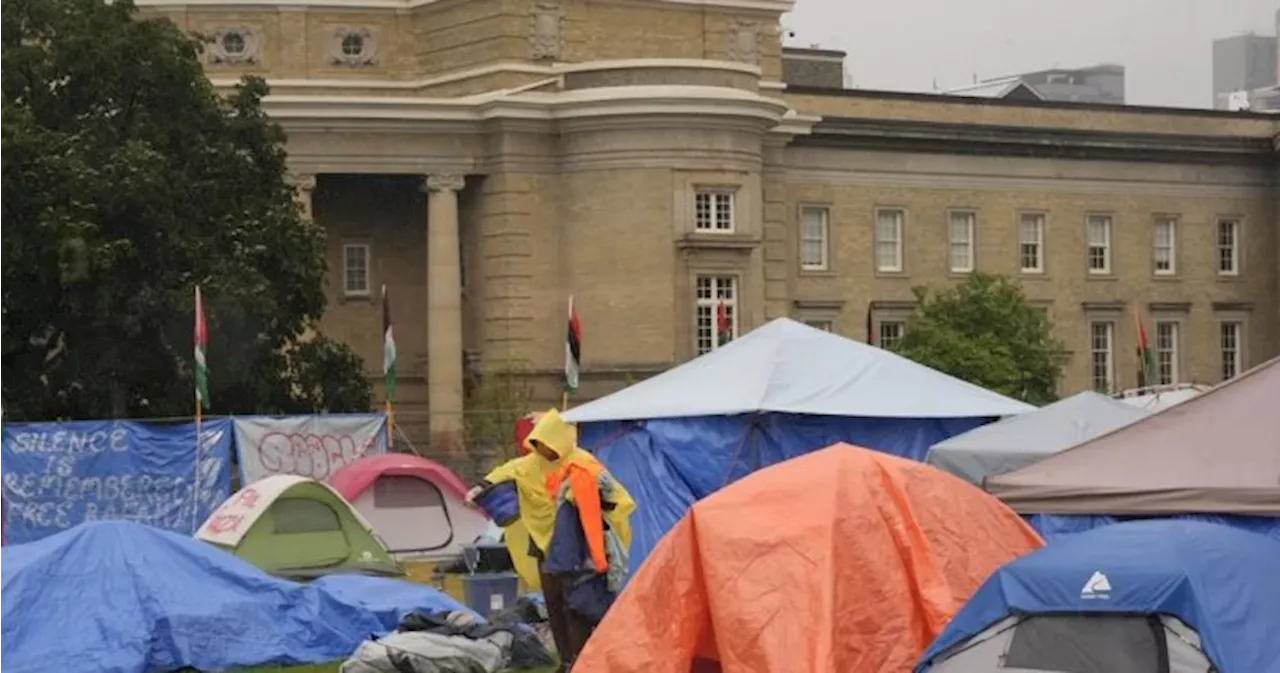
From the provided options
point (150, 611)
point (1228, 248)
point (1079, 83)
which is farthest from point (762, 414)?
point (1079, 83)

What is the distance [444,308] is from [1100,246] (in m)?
18.9

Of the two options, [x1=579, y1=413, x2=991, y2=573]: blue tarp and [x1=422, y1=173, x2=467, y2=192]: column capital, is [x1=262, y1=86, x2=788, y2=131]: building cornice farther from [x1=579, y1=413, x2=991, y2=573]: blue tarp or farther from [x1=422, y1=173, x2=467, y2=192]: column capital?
[x1=579, y1=413, x2=991, y2=573]: blue tarp

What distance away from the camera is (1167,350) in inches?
2625

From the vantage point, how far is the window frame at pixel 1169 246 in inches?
2598

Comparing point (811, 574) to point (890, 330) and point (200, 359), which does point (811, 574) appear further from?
point (890, 330)

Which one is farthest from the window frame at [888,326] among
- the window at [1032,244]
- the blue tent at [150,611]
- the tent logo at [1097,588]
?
the tent logo at [1097,588]

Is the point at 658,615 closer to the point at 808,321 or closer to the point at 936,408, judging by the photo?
the point at 936,408

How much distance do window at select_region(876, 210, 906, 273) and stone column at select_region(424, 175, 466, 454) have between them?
11.6 metres

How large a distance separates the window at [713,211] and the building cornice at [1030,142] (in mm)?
5722

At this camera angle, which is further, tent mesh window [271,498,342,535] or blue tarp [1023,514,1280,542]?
tent mesh window [271,498,342,535]

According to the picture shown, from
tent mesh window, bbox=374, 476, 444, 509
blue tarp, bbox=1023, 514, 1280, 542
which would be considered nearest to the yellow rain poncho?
blue tarp, bbox=1023, 514, 1280, 542

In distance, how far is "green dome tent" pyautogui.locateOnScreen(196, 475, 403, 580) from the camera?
25.3 metres

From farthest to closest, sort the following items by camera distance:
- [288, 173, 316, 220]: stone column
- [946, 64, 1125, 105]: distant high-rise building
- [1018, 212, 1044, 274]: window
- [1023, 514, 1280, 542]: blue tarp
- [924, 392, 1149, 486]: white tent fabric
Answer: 1. [946, 64, 1125, 105]: distant high-rise building
2. [1018, 212, 1044, 274]: window
3. [288, 173, 316, 220]: stone column
4. [924, 392, 1149, 486]: white tent fabric
5. [1023, 514, 1280, 542]: blue tarp

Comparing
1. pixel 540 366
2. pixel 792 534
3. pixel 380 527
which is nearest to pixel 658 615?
pixel 792 534
